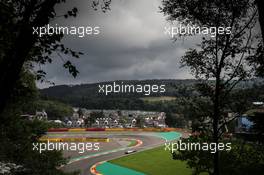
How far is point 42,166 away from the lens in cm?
2062

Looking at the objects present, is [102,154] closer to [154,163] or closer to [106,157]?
[106,157]

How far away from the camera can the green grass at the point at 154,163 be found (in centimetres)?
4600

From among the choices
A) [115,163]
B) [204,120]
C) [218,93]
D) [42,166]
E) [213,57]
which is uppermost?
[213,57]

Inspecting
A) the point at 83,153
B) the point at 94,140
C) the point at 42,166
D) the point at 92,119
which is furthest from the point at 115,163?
the point at 92,119

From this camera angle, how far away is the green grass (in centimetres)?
4600

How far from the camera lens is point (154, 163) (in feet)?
172

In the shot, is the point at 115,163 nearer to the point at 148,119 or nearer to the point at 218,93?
the point at 218,93

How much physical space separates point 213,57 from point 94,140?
221 feet

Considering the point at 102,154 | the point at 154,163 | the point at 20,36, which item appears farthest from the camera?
the point at 102,154

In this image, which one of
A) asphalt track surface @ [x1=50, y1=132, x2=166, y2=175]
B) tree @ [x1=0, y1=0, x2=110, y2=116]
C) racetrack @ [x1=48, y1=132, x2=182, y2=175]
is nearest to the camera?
tree @ [x1=0, y1=0, x2=110, y2=116]
